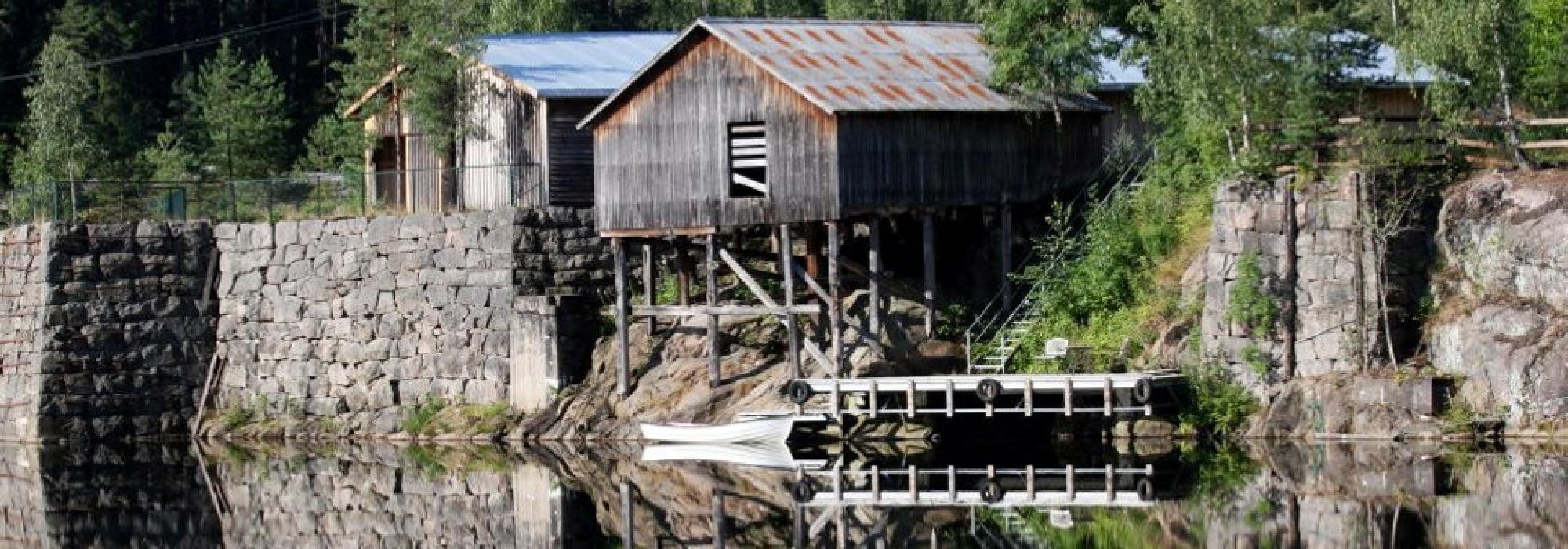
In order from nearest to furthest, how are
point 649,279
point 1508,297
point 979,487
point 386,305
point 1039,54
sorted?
point 979,487 → point 1508,297 → point 1039,54 → point 649,279 → point 386,305

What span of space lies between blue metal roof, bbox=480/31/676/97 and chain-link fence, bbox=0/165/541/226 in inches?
95.7

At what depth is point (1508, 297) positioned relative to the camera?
37438mm

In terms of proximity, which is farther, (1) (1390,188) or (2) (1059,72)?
(2) (1059,72)

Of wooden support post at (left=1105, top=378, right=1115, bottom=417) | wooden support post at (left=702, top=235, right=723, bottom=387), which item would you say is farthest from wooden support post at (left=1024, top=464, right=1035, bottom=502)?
wooden support post at (left=702, top=235, right=723, bottom=387)

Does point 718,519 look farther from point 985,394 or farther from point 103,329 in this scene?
point 103,329

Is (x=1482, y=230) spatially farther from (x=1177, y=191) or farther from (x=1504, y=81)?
(x=1177, y=191)

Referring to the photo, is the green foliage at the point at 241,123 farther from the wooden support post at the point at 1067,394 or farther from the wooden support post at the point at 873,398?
the wooden support post at the point at 1067,394

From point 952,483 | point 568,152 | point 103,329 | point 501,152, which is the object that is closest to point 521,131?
point 501,152

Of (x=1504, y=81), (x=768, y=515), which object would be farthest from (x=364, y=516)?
(x=1504, y=81)

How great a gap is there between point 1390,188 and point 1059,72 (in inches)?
276

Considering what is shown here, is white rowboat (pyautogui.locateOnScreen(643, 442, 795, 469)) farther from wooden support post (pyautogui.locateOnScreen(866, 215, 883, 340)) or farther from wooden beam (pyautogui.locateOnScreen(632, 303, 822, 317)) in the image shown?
wooden support post (pyautogui.locateOnScreen(866, 215, 883, 340))

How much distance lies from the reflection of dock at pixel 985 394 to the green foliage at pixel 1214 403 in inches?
14.6

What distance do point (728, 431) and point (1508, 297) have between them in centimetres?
1236

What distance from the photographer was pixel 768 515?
3256 centimetres
